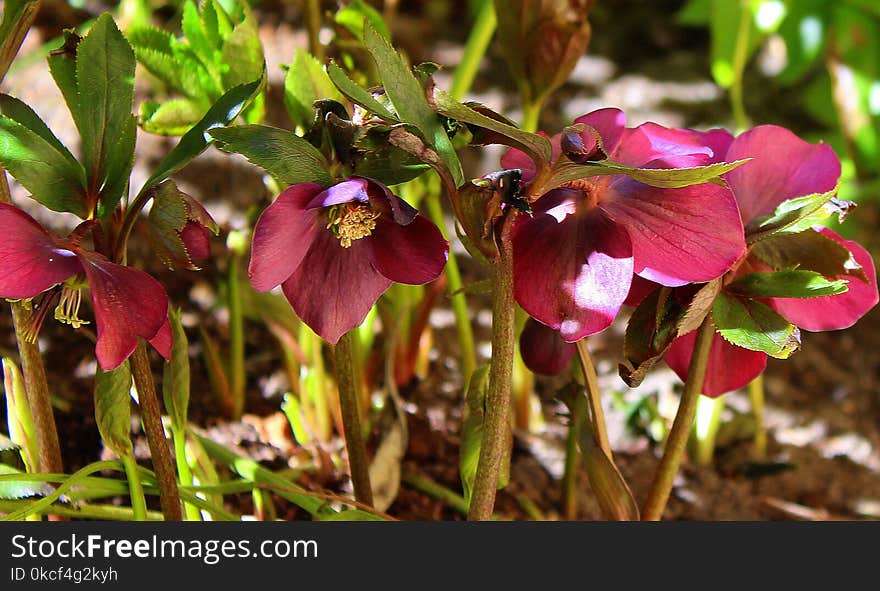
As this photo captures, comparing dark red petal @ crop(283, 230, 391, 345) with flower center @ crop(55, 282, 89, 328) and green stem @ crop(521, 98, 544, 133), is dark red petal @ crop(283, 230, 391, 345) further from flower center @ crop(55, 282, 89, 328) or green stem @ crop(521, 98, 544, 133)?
green stem @ crop(521, 98, 544, 133)

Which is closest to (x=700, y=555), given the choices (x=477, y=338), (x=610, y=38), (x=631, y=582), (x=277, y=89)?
(x=631, y=582)

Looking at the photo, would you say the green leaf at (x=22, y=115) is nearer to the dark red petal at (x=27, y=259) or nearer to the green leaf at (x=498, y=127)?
the dark red petal at (x=27, y=259)

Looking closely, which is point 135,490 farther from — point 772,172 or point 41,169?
point 772,172

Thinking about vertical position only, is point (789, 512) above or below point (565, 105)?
below

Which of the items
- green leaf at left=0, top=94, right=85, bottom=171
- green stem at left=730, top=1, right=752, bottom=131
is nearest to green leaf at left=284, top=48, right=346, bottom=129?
green leaf at left=0, top=94, right=85, bottom=171

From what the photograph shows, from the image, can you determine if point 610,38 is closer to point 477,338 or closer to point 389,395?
point 477,338

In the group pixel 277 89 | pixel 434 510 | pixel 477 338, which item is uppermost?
pixel 277 89

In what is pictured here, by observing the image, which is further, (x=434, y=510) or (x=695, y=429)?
(x=695, y=429)

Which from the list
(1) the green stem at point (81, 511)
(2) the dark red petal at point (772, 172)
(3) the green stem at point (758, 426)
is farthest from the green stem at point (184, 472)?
(3) the green stem at point (758, 426)
